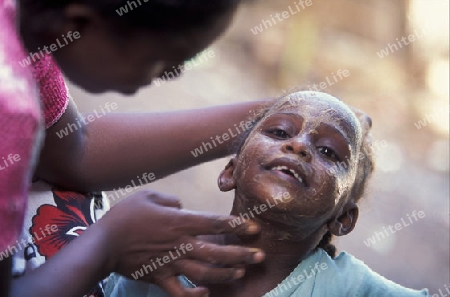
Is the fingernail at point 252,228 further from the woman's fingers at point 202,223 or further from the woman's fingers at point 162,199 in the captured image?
the woman's fingers at point 162,199

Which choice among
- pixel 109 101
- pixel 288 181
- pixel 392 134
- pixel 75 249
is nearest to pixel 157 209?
pixel 75 249

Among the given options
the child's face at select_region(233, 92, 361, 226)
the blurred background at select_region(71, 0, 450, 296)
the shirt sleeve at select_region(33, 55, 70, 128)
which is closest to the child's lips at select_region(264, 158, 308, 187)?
the child's face at select_region(233, 92, 361, 226)

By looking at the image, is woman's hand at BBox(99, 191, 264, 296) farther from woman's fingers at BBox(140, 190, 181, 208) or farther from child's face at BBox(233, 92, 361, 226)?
child's face at BBox(233, 92, 361, 226)

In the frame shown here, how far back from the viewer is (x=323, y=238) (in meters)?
2.14

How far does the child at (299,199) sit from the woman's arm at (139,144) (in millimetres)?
123

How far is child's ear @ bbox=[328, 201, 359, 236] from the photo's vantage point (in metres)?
2.03

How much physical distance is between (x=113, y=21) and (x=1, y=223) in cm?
44

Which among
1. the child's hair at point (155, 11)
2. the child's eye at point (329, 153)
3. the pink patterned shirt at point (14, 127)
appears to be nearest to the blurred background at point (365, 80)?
the child's eye at point (329, 153)

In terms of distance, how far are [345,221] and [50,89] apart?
0.95m

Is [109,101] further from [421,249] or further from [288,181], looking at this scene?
[288,181]

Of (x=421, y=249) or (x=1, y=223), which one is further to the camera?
(x=421, y=249)

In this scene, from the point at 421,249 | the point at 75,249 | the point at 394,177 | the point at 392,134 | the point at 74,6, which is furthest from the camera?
the point at 392,134

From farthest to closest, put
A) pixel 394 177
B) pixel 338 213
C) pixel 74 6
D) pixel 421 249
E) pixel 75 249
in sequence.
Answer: pixel 394 177, pixel 421 249, pixel 338 213, pixel 75 249, pixel 74 6

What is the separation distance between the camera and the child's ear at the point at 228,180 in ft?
6.52
